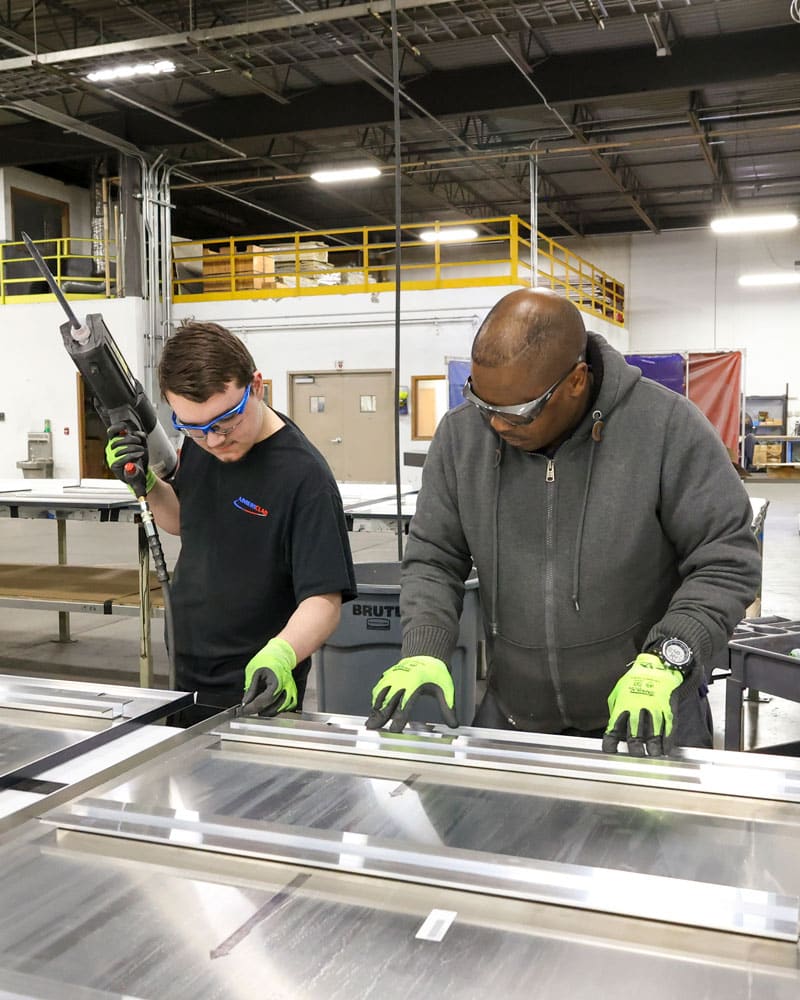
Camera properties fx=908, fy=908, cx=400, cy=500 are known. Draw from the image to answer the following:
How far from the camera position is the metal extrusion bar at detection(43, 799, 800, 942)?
85cm

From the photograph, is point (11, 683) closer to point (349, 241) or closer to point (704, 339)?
point (704, 339)

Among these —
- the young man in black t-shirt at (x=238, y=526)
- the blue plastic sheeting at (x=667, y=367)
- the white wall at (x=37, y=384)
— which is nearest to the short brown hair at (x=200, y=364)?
the young man in black t-shirt at (x=238, y=526)

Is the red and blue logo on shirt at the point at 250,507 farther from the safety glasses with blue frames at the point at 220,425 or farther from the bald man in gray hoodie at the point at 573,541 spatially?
the bald man in gray hoodie at the point at 573,541

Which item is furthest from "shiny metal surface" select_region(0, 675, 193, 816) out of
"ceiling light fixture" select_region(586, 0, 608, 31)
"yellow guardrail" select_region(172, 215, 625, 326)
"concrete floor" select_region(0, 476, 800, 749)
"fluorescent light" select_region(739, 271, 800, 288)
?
"fluorescent light" select_region(739, 271, 800, 288)

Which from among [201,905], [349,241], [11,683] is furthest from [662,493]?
[349,241]

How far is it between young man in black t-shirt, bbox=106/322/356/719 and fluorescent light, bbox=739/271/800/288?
1418 cm

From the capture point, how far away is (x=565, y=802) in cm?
115

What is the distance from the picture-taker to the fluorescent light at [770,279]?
14.2 meters

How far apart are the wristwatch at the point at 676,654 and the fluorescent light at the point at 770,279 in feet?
47.0

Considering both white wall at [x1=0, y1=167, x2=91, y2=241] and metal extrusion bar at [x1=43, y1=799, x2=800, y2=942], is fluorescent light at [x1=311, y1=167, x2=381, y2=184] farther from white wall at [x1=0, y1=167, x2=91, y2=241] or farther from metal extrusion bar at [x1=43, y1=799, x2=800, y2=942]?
metal extrusion bar at [x1=43, y1=799, x2=800, y2=942]

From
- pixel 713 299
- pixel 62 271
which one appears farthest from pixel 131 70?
pixel 713 299

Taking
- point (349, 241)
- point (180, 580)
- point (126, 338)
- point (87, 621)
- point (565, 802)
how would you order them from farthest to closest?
point (349, 241) → point (126, 338) → point (87, 621) → point (180, 580) → point (565, 802)

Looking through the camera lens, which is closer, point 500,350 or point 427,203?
point 500,350

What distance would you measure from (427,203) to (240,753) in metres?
15.0
